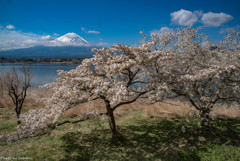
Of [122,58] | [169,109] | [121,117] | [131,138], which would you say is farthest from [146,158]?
[169,109]

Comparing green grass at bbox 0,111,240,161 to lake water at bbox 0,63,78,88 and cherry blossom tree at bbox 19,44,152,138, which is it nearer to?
cherry blossom tree at bbox 19,44,152,138

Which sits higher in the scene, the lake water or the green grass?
the green grass

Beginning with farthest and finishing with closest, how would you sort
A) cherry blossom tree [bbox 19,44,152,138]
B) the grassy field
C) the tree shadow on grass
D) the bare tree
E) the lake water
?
the lake water < the bare tree < the tree shadow on grass < the grassy field < cherry blossom tree [bbox 19,44,152,138]

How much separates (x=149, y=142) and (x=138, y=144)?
2.58 ft

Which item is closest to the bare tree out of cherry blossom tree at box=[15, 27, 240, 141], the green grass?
the green grass

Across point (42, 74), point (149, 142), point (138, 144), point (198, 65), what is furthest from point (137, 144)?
point (42, 74)

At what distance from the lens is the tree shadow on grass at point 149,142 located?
810 centimetres

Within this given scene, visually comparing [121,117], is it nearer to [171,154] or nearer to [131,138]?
[131,138]

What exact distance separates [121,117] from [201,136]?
775cm

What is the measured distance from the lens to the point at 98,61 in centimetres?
867

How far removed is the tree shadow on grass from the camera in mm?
8102

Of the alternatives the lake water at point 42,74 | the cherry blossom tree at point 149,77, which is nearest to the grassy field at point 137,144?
the cherry blossom tree at point 149,77

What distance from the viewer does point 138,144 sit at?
9508mm

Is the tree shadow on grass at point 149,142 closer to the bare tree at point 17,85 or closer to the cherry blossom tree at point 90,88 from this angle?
the cherry blossom tree at point 90,88
